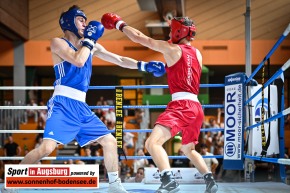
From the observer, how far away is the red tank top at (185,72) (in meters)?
2.90

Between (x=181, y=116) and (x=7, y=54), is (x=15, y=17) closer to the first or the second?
(x=7, y=54)

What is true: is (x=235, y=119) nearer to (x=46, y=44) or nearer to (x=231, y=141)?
(x=231, y=141)

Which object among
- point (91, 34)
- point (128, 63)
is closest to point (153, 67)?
point (128, 63)

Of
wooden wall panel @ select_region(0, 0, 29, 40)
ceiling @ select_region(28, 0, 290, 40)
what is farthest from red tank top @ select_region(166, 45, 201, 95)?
ceiling @ select_region(28, 0, 290, 40)

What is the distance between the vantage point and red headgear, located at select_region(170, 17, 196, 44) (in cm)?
294

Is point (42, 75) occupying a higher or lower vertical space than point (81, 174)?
higher

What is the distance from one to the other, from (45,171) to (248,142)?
237 cm

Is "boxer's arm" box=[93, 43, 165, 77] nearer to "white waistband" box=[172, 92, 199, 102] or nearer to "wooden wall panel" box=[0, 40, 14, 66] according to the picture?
"white waistband" box=[172, 92, 199, 102]

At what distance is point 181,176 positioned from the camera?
3895 millimetres

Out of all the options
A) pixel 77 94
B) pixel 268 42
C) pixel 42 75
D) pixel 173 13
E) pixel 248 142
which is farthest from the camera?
pixel 42 75

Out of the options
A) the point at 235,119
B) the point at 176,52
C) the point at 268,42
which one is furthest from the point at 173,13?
the point at 176,52

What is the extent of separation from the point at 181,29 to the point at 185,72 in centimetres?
28

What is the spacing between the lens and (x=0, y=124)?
1020 cm

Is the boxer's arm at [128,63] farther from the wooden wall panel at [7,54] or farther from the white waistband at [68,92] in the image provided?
the wooden wall panel at [7,54]
